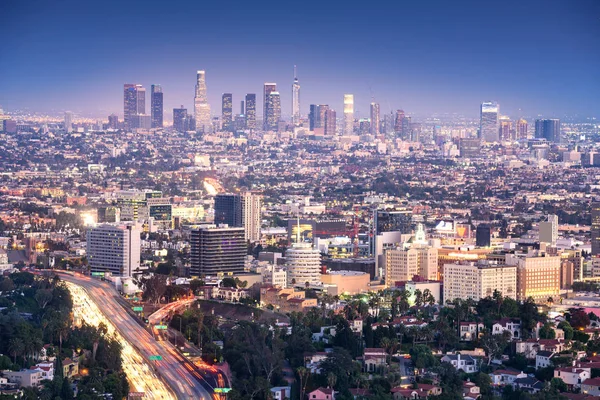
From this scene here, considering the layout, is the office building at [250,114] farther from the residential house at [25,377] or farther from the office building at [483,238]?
the residential house at [25,377]

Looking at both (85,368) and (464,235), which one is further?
(464,235)

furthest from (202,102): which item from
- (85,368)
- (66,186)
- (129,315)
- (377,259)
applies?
(85,368)

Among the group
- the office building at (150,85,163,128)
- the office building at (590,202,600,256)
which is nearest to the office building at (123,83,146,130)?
the office building at (150,85,163,128)

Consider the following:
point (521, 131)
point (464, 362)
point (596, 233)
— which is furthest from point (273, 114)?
point (464, 362)

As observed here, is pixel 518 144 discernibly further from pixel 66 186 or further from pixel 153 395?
pixel 153 395

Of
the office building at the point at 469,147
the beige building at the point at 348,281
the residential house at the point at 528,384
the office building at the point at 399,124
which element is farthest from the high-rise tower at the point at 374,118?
the residential house at the point at 528,384
